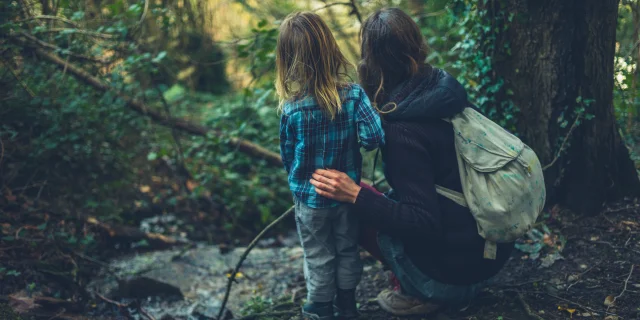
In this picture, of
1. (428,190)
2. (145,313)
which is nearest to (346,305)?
(428,190)

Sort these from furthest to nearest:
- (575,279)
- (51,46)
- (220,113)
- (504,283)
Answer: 1. (220,113)
2. (51,46)
3. (504,283)
4. (575,279)

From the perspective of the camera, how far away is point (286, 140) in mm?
2518

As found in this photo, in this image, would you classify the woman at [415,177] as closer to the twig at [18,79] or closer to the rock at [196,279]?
the rock at [196,279]

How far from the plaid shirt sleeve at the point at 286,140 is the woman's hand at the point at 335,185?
206 mm

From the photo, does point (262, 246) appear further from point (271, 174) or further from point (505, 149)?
point (505, 149)

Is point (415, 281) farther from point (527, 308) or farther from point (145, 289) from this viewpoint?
point (145, 289)

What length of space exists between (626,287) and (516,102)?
47.5 inches

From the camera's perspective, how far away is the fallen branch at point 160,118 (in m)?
4.27

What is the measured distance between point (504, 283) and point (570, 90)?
1.21 m

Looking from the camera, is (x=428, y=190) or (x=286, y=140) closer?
(x=428, y=190)

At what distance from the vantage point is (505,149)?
7.55 feet

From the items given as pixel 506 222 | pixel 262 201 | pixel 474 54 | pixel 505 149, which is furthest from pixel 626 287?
pixel 262 201

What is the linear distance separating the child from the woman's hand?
0.07 m

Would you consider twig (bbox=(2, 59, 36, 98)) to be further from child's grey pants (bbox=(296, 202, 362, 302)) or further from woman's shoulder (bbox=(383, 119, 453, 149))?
woman's shoulder (bbox=(383, 119, 453, 149))
